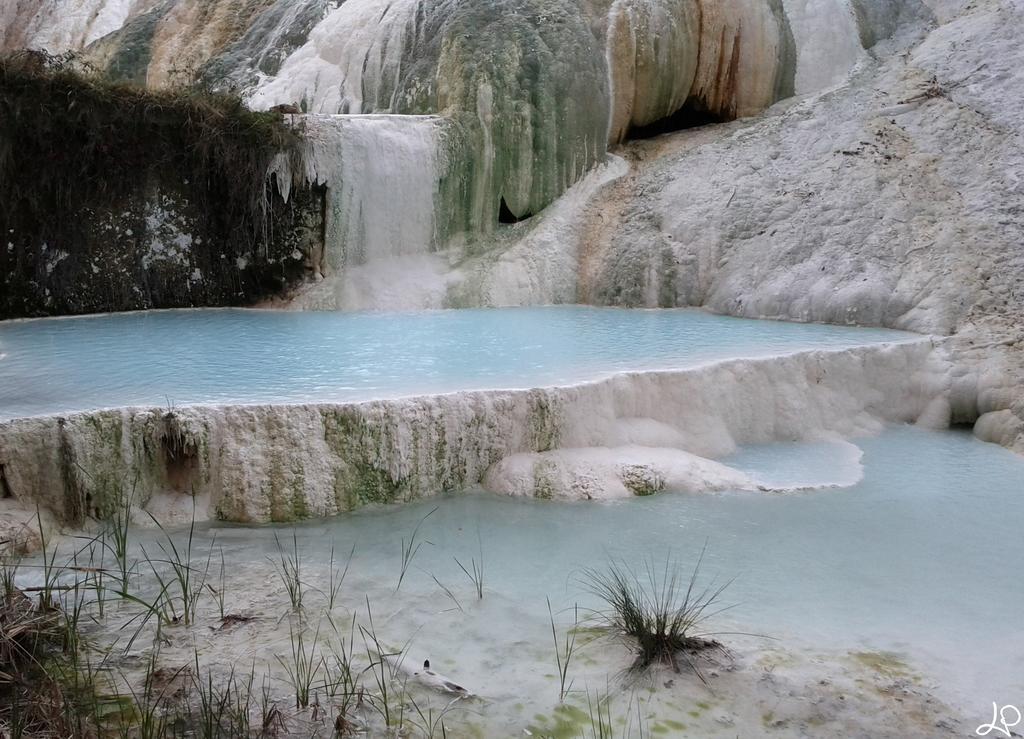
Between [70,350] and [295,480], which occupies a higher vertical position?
[70,350]

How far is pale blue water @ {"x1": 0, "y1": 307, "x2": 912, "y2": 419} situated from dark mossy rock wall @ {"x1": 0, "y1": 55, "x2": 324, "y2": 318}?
0.47 meters

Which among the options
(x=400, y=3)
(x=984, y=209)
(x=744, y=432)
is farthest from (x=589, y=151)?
(x=744, y=432)

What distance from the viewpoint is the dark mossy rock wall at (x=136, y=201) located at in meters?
8.23

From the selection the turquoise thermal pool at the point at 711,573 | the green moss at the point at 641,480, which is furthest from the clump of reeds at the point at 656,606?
the green moss at the point at 641,480

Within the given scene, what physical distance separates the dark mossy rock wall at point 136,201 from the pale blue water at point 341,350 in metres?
0.47

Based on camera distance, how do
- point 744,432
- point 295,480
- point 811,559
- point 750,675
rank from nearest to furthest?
point 750,675, point 811,559, point 295,480, point 744,432

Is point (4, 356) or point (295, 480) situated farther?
point (4, 356)

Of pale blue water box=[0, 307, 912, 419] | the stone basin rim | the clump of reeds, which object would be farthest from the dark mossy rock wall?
the clump of reeds

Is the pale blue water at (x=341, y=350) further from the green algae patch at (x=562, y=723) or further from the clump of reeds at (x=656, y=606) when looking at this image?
the green algae patch at (x=562, y=723)

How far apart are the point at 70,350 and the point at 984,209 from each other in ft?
24.9

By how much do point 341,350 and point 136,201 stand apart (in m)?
3.67

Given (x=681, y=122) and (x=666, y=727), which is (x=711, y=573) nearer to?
(x=666, y=727)

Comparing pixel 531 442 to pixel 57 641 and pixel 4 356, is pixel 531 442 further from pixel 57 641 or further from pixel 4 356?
pixel 4 356

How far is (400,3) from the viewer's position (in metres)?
11.4
